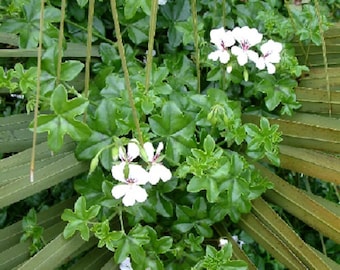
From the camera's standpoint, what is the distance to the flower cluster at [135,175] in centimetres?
105

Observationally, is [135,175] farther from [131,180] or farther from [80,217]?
[80,217]

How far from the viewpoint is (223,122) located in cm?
125

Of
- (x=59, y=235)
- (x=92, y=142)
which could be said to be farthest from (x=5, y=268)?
(x=92, y=142)

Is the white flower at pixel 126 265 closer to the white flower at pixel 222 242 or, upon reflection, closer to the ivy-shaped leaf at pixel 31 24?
the white flower at pixel 222 242

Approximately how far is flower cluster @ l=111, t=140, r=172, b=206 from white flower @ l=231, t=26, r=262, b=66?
0.30 m

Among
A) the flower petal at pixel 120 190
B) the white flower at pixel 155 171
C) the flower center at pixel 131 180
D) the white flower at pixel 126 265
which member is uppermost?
the white flower at pixel 155 171

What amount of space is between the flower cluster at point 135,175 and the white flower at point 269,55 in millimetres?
342

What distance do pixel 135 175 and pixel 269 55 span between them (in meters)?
0.43

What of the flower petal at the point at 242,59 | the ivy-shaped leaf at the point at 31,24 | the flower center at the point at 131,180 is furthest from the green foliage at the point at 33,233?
the flower petal at the point at 242,59

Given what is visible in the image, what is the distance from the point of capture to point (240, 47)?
1352 millimetres

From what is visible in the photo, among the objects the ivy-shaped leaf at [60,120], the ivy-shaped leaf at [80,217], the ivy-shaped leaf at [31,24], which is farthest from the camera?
the ivy-shaped leaf at [31,24]

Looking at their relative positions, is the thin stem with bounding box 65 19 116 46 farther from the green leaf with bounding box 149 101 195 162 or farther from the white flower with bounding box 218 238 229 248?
the white flower with bounding box 218 238 229 248

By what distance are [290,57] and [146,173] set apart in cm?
48

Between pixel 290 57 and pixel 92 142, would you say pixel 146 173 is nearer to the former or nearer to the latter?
pixel 92 142
